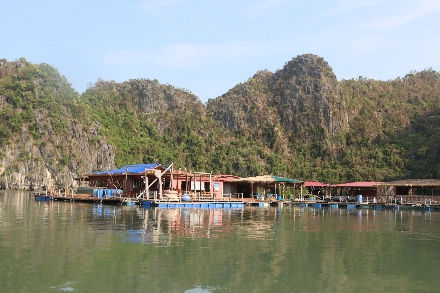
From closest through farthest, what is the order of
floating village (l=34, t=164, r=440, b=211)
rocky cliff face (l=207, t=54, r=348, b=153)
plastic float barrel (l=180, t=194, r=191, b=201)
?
1. plastic float barrel (l=180, t=194, r=191, b=201)
2. floating village (l=34, t=164, r=440, b=211)
3. rocky cliff face (l=207, t=54, r=348, b=153)

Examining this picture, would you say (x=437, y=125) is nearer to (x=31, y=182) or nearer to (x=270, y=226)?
(x=270, y=226)

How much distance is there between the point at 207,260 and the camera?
14008mm

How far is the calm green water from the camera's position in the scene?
36.7 feet

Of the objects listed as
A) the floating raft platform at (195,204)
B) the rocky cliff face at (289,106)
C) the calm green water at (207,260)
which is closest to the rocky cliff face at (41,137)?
the rocky cliff face at (289,106)

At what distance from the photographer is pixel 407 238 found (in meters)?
21.3

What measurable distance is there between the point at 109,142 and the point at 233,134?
2717 cm

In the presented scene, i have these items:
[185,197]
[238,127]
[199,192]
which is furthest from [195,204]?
[238,127]

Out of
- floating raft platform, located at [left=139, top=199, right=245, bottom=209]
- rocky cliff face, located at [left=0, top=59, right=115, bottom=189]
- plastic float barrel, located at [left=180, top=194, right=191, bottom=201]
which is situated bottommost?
floating raft platform, located at [left=139, top=199, right=245, bottom=209]

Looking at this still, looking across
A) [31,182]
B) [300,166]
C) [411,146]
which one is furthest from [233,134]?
[31,182]

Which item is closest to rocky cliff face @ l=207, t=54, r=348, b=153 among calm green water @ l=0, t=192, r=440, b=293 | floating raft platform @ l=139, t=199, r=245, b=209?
floating raft platform @ l=139, t=199, r=245, b=209

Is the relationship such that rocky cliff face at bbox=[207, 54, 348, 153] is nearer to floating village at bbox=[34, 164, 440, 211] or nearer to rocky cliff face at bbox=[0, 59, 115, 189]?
rocky cliff face at bbox=[0, 59, 115, 189]

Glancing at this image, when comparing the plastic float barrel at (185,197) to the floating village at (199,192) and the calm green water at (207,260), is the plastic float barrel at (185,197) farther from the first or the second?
the calm green water at (207,260)

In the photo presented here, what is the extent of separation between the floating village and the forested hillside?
19785 mm

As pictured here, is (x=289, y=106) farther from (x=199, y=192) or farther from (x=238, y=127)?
(x=199, y=192)
